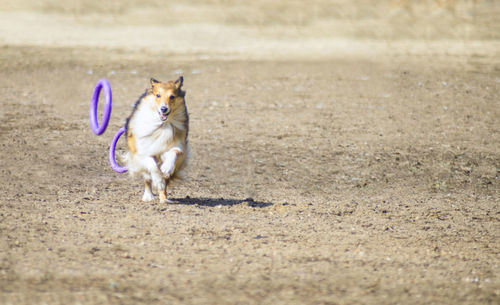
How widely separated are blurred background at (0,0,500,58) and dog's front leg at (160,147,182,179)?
11.0m

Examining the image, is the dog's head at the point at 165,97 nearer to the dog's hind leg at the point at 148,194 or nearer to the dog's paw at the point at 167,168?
the dog's paw at the point at 167,168

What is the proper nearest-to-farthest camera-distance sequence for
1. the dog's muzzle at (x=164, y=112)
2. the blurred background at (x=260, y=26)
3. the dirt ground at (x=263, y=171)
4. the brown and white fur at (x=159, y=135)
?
the dirt ground at (x=263, y=171), the dog's muzzle at (x=164, y=112), the brown and white fur at (x=159, y=135), the blurred background at (x=260, y=26)

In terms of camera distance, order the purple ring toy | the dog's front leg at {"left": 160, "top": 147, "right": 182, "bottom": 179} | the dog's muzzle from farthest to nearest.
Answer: the purple ring toy, the dog's front leg at {"left": 160, "top": 147, "right": 182, "bottom": 179}, the dog's muzzle

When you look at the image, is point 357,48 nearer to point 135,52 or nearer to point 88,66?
point 135,52

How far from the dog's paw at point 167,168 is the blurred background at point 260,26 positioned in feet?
36.3

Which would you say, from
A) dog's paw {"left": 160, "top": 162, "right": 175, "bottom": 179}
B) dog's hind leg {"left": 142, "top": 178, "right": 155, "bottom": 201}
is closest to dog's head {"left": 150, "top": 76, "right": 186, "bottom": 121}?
dog's paw {"left": 160, "top": 162, "right": 175, "bottom": 179}

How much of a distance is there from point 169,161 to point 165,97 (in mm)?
754

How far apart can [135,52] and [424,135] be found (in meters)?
9.13

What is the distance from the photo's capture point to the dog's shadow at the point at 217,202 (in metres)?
8.93

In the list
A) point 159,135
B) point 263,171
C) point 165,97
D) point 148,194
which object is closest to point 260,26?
point 263,171

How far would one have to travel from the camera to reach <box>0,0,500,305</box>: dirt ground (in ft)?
20.6

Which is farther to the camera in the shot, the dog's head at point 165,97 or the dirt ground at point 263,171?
the dog's head at point 165,97

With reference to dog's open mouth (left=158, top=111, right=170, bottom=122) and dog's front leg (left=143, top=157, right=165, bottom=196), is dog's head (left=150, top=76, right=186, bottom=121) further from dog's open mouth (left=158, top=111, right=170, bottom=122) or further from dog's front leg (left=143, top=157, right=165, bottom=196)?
dog's front leg (left=143, top=157, right=165, bottom=196)

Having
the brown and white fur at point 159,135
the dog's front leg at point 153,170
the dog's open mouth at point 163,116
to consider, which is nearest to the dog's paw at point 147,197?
the brown and white fur at point 159,135
